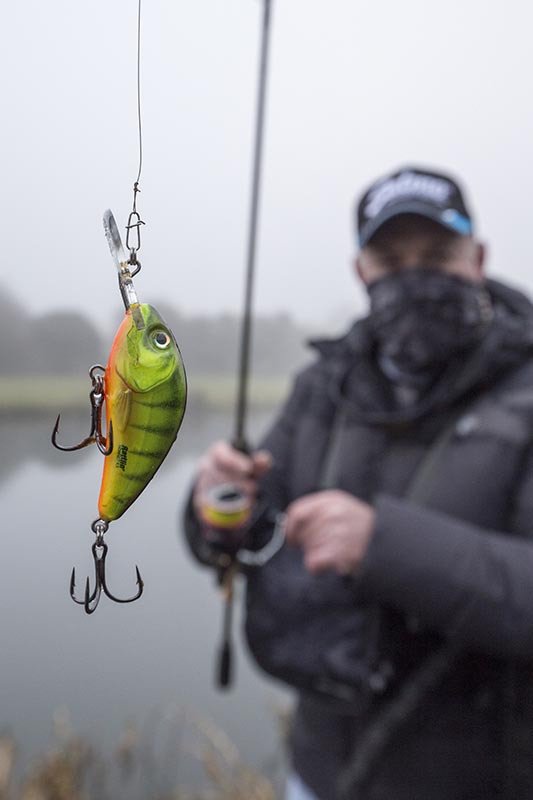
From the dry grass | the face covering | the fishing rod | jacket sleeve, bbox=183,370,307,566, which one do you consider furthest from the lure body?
the dry grass

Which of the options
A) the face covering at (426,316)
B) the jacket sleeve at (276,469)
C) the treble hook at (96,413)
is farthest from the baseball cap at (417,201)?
the treble hook at (96,413)

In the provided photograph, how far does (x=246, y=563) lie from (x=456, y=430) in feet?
1.28

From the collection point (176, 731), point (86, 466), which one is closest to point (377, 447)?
point (86, 466)

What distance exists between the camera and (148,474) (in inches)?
8.6

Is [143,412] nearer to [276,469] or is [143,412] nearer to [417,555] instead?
[417,555]

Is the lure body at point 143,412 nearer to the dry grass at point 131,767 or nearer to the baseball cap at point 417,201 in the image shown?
the baseball cap at point 417,201

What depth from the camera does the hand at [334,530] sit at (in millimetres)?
1025

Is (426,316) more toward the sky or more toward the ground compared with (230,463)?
more toward the sky

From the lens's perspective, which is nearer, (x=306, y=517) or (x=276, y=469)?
(x=306, y=517)

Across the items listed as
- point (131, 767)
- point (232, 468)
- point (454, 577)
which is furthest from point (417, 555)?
point (131, 767)

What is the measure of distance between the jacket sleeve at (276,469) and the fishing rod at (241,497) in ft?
0.42

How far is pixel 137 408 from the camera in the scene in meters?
0.22

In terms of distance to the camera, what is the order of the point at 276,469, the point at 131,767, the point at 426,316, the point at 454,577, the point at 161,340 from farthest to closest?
1. the point at 131,767
2. the point at 276,469
3. the point at 426,316
4. the point at 454,577
5. the point at 161,340

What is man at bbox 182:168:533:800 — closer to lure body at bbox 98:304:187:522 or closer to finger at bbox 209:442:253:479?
finger at bbox 209:442:253:479
